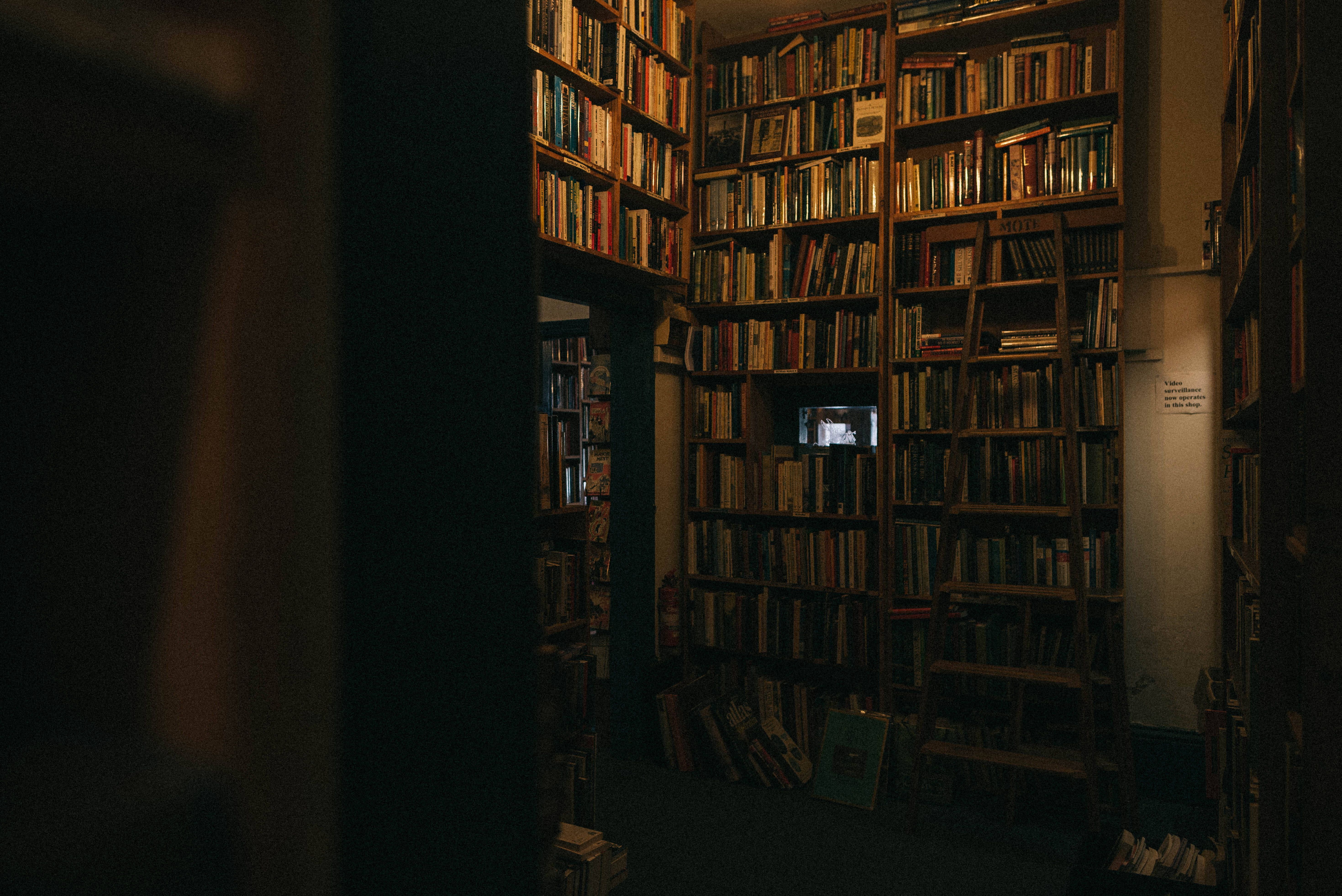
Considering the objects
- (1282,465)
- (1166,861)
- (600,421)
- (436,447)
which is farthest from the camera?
(600,421)

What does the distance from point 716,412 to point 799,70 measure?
5.80ft

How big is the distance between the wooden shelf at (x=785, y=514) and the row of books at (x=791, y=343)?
0.71 metres

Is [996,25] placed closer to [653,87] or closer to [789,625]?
[653,87]

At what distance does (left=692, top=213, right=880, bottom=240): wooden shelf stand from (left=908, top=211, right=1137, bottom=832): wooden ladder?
550mm

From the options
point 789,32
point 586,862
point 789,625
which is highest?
point 789,32

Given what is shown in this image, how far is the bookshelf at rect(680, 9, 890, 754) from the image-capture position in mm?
3559

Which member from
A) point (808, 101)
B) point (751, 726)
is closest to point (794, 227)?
point (808, 101)

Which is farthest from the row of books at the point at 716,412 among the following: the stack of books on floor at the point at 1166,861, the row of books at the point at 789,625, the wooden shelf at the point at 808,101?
the stack of books on floor at the point at 1166,861

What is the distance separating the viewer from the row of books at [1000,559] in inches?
122

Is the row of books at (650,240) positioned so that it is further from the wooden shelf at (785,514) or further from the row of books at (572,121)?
the wooden shelf at (785,514)

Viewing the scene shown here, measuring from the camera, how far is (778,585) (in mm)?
3697

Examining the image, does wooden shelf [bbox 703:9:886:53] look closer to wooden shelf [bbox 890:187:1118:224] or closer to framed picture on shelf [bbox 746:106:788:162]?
framed picture on shelf [bbox 746:106:788:162]

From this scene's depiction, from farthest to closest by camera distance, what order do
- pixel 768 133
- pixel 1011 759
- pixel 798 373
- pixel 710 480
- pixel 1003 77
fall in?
1. pixel 710 480
2. pixel 768 133
3. pixel 798 373
4. pixel 1003 77
5. pixel 1011 759

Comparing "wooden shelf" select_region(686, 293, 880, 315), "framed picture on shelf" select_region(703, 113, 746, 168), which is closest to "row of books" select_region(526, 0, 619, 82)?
"framed picture on shelf" select_region(703, 113, 746, 168)
